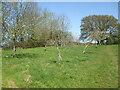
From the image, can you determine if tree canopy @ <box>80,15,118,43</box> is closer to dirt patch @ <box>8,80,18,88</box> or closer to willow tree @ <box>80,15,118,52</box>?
willow tree @ <box>80,15,118,52</box>

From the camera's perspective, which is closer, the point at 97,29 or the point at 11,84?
the point at 11,84

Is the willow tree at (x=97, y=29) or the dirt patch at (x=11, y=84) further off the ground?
the willow tree at (x=97, y=29)

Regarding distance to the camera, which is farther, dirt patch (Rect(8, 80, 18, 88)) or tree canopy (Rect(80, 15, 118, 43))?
tree canopy (Rect(80, 15, 118, 43))

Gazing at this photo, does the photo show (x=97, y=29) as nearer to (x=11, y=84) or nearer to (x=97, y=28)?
(x=97, y=28)

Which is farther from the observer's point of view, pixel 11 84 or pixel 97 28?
pixel 97 28

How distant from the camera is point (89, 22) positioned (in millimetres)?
23094

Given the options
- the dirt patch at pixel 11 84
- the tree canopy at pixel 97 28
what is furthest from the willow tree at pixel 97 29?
the dirt patch at pixel 11 84

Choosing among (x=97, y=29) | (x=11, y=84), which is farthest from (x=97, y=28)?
(x=11, y=84)

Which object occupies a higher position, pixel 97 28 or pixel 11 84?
pixel 97 28

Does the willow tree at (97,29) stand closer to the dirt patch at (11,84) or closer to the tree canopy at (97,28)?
the tree canopy at (97,28)

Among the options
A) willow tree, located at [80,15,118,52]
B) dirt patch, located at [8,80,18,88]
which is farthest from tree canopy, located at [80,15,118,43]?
dirt patch, located at [8,80,18,88]

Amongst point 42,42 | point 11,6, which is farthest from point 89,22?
point 11,6

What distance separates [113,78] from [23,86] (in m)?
3.73

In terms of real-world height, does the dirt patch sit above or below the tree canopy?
below
